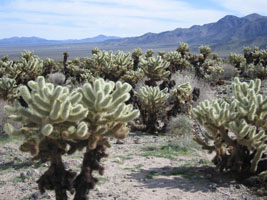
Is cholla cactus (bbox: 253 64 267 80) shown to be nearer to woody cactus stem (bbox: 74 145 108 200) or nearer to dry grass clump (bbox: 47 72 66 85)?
dry grass clump (bbox: 47 72 66 85)

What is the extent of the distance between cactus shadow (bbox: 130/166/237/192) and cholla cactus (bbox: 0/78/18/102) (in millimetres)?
6379

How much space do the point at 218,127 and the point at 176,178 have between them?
1234mm

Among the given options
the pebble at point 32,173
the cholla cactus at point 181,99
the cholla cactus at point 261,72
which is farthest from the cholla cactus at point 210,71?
the pebble at point 32,173

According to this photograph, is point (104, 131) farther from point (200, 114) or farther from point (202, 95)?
point (202, 95)

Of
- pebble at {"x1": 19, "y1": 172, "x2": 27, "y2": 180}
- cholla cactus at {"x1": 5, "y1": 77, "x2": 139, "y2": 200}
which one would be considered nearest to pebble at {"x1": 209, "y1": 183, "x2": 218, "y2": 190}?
cholla cactus at {"x1": 5, "y1": 77, "x2": 139, "y2": 200}

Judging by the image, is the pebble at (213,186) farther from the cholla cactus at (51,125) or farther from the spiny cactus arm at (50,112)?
the spiny cactus arm at (50,112)

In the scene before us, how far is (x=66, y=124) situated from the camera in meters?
4.07

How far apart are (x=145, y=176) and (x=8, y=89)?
22.3 ft

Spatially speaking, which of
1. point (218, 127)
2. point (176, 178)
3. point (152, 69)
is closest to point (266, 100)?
point (218, 127)

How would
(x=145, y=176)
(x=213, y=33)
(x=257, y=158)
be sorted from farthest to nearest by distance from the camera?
(x=213, y=33) → (x=145, y=176) → (x=257, y=158)

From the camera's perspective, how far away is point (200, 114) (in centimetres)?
597

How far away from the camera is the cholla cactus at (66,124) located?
12.5ft

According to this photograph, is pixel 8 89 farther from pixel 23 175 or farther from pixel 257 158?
pixel 257 158

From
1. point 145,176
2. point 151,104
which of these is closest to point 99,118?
point 145,176
